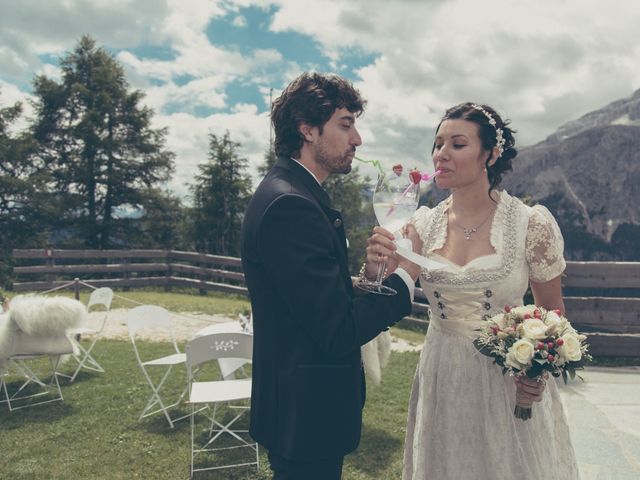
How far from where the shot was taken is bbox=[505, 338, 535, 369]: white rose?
Result: 6.82 ft

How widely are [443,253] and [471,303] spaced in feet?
1.01

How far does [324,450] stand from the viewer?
6.02 feet

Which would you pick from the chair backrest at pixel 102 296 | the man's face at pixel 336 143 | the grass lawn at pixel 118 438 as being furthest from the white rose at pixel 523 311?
the chair backrest at pixel 102 296

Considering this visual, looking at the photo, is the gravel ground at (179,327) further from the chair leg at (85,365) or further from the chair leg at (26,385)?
the chair leg at (26,385)

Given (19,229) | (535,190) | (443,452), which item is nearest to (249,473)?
(443,452)

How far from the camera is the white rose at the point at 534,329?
2152mm

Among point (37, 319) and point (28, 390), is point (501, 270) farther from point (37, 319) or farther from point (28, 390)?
point (28, 390)

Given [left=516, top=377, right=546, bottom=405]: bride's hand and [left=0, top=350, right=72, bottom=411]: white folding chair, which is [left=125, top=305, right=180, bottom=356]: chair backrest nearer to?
[left=0, top=350, right=72, bottom=411]: white folding chair

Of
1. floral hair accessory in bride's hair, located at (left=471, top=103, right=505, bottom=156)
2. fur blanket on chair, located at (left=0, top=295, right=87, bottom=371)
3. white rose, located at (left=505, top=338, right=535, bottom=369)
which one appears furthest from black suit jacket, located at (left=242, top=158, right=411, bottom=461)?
fur blanket on chair, located at (left=0, top=295, right=87, bottom=371)

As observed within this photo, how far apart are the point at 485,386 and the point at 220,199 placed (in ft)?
73.7

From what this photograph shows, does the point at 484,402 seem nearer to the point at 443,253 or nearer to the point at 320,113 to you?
the point at 443,253

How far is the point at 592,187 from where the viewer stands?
2741 centimetres

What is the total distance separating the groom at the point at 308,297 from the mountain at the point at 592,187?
25.7 m

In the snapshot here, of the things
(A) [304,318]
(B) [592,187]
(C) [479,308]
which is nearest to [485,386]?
(C) [479,308]
